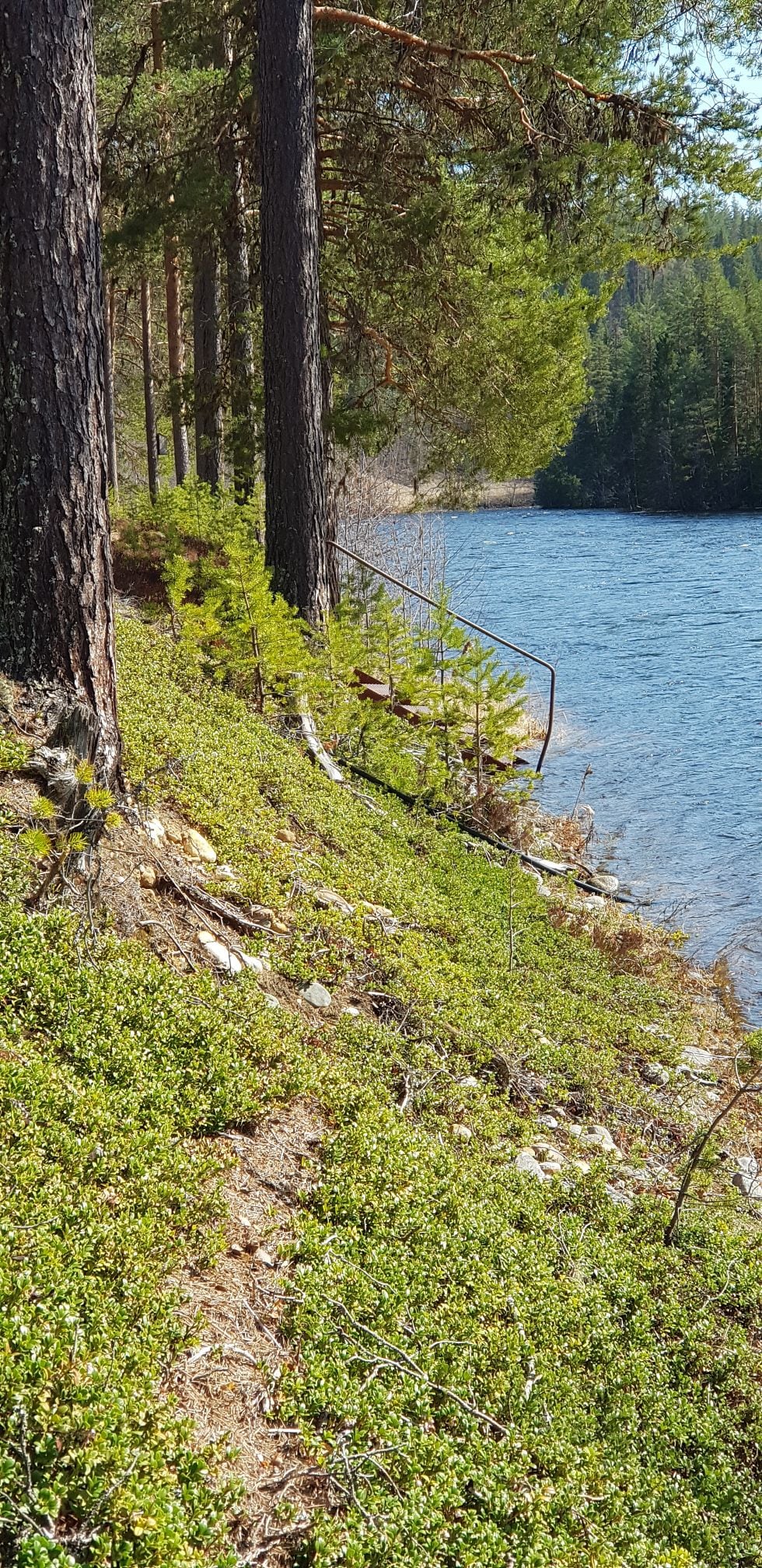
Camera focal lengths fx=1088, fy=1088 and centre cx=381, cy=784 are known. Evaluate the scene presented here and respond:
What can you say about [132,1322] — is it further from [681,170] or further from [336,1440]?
[681,170]

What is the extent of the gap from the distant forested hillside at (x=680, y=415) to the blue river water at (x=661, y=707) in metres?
20.1

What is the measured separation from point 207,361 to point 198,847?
9360 mm

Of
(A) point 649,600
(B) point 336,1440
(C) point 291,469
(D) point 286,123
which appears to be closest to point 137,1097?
(B) point 336,1440

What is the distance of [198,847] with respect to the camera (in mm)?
4918

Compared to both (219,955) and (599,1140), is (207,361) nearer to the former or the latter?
(219,955)

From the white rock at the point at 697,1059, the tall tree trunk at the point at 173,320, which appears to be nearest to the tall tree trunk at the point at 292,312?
the tall tree trunk at the point at 173,320

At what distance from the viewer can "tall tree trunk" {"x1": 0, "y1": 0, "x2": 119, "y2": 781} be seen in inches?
150

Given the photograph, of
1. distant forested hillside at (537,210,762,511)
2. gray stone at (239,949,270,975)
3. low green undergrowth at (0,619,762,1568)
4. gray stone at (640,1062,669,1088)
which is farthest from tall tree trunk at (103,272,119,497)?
distant forested hillside at (537,210,762,511)

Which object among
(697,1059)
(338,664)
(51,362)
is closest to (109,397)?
(338,664)

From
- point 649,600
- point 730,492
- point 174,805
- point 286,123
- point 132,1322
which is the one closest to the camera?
point 132,1322

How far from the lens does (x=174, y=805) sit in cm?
512

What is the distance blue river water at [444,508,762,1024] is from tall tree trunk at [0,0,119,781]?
20.0ft

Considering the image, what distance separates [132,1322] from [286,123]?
26.7 ft

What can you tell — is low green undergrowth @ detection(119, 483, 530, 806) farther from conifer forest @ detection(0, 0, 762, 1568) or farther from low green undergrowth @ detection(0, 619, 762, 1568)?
low green undergrowth @ detection(0, 619, 762, 1568)
